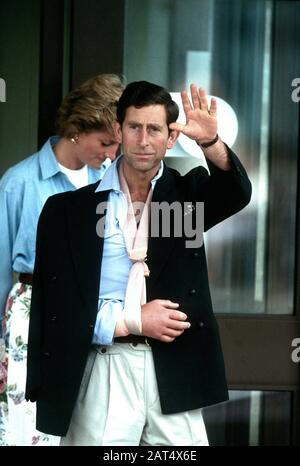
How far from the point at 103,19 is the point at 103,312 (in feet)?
6.44

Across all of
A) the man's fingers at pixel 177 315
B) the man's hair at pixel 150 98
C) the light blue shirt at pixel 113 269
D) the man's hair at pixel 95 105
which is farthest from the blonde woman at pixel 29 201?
the man's fingers at pixel 177 315

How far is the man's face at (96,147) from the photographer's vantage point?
4.19 m

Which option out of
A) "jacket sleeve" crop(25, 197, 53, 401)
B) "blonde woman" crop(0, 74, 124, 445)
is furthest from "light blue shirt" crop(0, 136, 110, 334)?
"jacket sleeve" crop(25, 197, 53, 401)

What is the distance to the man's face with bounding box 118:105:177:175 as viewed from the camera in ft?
11.1

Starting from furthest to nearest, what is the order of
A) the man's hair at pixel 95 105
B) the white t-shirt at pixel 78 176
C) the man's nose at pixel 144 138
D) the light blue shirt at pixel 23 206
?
the white t-shirt at pixel 78 176
the light blue shirt at pixel 23 206
the man's hair at pixel 95 105
the man's nose at pixel 144 138

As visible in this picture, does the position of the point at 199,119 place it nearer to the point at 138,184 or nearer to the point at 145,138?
the point at 145,138

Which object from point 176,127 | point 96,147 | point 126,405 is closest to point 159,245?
point 176,127

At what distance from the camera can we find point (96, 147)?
4.23 meters

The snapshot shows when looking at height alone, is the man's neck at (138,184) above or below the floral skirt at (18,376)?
above

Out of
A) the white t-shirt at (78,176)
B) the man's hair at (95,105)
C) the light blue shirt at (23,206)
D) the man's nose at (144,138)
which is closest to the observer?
the man's nose at (144,138)

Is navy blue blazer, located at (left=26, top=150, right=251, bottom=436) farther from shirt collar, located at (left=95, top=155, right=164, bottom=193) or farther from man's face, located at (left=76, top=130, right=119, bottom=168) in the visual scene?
man's face, located at (left=76, top=130, right=119, bottom=168)

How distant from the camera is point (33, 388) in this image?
3467 millimetres

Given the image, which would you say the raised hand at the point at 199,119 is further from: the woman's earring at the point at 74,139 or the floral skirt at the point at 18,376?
the floral skirt at the point at 18,376
